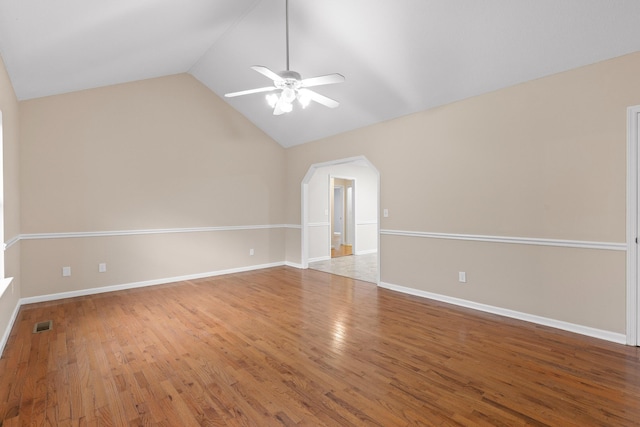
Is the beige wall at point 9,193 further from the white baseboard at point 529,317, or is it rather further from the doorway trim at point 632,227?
the doorway trim at point 632,227

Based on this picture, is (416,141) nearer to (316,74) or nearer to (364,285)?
(316,74)

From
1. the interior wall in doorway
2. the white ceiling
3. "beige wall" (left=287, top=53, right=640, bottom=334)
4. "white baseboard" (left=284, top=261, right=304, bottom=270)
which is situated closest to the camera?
the white ceiling

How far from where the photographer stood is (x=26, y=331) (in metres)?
3.13

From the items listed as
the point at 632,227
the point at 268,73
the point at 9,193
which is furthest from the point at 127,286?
the point at 632,227

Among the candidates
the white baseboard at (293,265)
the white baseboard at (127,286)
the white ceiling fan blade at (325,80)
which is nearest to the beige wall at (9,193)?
the white baseboard at (127,286)

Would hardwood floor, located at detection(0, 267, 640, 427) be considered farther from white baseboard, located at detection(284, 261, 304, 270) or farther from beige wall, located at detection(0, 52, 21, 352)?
white baseboard, located at detection(284, 261, 304, 270)

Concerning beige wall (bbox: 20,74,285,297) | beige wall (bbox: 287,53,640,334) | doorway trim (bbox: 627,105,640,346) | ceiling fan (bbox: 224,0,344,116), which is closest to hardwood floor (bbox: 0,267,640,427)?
doorway trim (bbox: 627,105,640,346)

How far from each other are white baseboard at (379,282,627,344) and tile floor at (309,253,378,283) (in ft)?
3.46

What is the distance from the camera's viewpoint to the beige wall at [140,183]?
411cm

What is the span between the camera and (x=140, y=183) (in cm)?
486

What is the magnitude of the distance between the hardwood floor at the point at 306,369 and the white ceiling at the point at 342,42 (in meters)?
2.60

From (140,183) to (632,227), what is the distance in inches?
232

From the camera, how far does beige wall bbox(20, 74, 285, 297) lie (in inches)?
162

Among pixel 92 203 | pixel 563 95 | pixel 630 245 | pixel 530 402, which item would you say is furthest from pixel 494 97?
pixel 92 203
